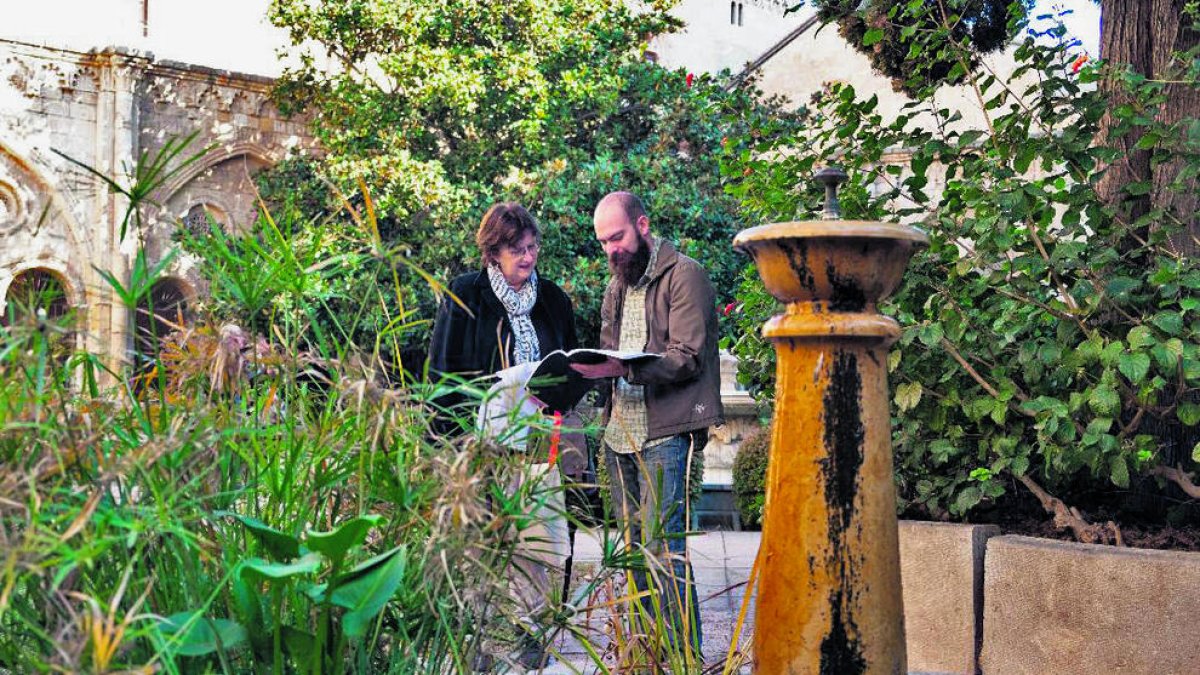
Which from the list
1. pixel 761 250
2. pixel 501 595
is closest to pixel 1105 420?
pixel 761 250

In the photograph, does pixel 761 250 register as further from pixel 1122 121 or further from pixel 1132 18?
pixel 1132 18

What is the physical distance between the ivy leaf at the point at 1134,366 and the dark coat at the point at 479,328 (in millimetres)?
1789

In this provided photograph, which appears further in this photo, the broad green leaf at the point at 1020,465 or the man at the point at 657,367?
the man at the point at 657,367

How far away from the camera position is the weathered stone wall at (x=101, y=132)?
654 inches

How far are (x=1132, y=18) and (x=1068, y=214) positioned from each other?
82 cm

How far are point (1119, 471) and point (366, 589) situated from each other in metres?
2.43

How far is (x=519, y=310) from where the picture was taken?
4074 mm

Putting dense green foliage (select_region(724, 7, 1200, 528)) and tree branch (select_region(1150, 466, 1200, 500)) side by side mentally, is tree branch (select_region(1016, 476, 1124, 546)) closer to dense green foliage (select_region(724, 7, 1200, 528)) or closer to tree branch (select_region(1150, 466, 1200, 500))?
dense green foliage (select_region(724, 7, 1200, 528))

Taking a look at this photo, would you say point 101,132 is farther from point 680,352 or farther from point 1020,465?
point 1020,465

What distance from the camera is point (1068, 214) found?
3.54 meters

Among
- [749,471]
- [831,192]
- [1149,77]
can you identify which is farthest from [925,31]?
[749,471]

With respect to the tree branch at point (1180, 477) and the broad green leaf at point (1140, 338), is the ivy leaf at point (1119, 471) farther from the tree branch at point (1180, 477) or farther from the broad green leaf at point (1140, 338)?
the broad green leaf at point (1140, 338)

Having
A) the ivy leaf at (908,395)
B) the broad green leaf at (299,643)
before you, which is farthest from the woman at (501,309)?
the broad green leaf at (299,643)

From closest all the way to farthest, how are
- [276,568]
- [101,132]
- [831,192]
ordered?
[276,568] → [831,192] → [101,132]
